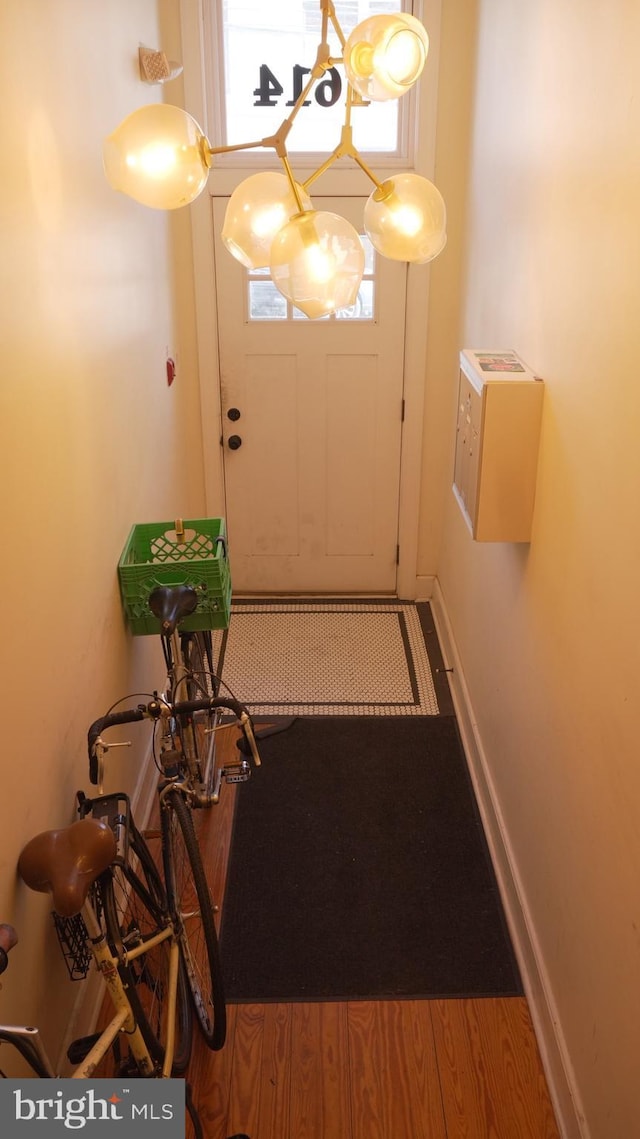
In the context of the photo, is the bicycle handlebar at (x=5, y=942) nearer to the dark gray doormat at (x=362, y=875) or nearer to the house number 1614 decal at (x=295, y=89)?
the dark gray doormat at (x=362, y=875)

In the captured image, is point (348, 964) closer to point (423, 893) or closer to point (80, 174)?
point (423, 893)

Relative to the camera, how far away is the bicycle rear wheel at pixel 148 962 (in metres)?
1.96

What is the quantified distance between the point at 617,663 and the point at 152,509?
204cm

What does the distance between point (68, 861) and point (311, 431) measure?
3.01 meters

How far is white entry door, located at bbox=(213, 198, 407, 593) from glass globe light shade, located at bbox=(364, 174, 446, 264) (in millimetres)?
2530

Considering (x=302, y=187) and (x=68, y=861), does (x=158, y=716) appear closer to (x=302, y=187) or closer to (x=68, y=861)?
(x=68, y=861)

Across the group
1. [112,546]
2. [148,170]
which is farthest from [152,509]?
[148,170]

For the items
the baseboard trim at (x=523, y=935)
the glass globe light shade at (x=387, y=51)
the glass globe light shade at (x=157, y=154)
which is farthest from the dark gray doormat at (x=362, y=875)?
the glass globe light shade at (x=387, y=51)

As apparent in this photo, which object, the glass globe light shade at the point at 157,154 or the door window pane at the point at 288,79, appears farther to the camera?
the door window pane at the point at 288,79

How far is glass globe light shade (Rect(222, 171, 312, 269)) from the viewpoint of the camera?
5.51 ft

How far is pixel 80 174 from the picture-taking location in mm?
2428

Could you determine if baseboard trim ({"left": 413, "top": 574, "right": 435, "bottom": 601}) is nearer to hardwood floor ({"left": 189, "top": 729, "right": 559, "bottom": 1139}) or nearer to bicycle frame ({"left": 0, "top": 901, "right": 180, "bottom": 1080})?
hardwood floor ({"left": 189, "top": 729, "right": 559, "bottom": 1139})

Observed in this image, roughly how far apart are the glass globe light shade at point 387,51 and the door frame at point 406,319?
8.35 ft

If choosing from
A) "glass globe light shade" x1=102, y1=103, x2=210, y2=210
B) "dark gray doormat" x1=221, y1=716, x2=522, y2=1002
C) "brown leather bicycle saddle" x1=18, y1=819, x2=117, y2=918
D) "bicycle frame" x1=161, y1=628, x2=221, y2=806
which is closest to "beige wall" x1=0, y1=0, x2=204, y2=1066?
"brown leather bicycle saddle" x1=18, y1=819, x2=117, y2=918
